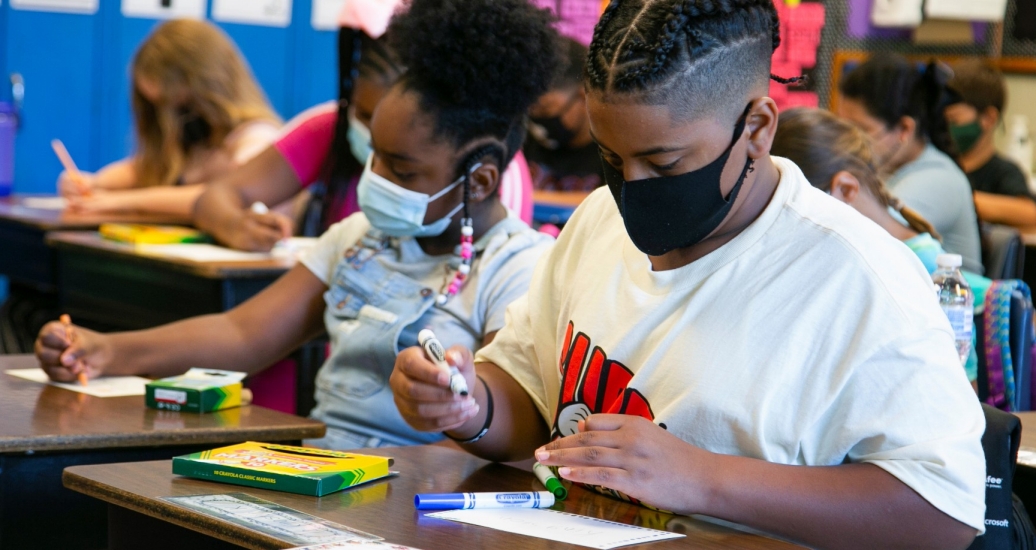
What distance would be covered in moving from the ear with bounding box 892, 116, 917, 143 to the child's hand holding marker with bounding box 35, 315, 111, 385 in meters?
2.78

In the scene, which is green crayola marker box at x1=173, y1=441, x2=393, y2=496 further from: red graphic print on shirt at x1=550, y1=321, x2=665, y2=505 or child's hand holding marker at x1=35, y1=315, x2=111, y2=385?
child's hand holding marker at x1=35, y1=315, x2=111, y2=385

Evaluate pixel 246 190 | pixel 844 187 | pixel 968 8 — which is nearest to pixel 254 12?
pixel 246 190

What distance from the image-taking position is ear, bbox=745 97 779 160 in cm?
131

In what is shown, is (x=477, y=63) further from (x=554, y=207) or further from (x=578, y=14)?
(x=578, y=14)

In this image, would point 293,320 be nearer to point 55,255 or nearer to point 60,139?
point 55,255

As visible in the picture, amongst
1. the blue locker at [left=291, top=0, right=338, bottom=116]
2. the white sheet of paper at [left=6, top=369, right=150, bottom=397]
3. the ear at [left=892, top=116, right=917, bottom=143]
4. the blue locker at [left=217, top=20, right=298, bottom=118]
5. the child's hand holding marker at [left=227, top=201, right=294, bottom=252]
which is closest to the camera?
the white sheet of paper at [left=6, top=369, right=150, bottom=397]

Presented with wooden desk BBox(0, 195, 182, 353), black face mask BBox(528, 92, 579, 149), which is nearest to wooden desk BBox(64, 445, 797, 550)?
wooden desk BBox(0, 195, 182, 353)

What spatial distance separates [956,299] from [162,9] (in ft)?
16.6

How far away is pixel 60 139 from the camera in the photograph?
6.02 meters

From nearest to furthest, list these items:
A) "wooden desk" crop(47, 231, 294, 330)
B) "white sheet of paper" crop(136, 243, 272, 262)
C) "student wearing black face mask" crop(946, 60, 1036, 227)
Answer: "wooden desk" crop(47, 231, 294, 330) → "white sheet of paper" crop(136, 243, 272, 262) → "student wearing black face mask" crop(946, 60, 1036, 227)

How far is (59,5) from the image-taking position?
5816 millimetres

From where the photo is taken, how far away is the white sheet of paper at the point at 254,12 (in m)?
6.28

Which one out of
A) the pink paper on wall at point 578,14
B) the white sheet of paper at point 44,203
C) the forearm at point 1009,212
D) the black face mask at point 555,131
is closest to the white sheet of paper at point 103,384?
the white sheet of paper at point 44,203

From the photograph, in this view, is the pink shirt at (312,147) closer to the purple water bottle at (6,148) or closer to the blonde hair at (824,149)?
the blonde hair at (824,149)
